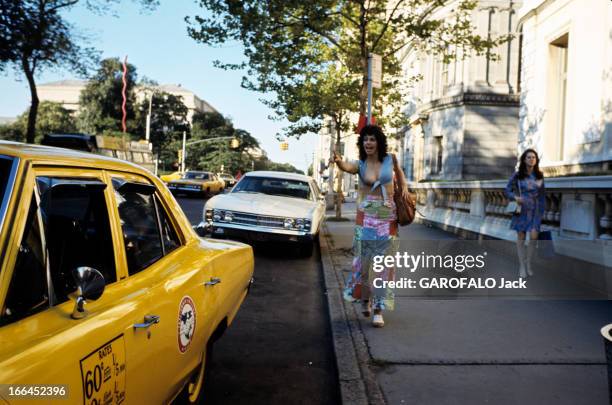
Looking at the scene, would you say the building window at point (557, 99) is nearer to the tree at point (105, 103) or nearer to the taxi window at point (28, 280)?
the taxi window at point (28, 280)

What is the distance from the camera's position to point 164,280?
2740mm

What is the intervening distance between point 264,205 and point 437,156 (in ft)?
75.1

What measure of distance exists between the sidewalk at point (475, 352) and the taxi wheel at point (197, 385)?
95cm

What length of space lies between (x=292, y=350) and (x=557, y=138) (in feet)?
40.0

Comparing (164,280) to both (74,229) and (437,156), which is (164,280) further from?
(437,156)

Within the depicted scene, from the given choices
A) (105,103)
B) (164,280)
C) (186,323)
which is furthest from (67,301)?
(105,103)

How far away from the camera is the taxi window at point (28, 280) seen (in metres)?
1.76

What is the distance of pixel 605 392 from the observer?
386 cm

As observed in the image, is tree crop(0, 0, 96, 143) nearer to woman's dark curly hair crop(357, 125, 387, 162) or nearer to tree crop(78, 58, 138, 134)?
woman's dark curly hair crop(357, 125, 387, 162)

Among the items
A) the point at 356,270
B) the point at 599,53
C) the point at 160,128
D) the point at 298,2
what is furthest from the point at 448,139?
the point at 160,128

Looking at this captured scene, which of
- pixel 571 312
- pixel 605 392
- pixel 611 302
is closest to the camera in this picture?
pixel 605 392

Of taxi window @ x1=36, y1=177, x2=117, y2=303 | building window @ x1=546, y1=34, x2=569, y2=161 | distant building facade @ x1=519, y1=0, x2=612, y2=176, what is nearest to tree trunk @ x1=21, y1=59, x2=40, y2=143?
distant building facade @ x1=519, y1=0, x2=612, y2=176

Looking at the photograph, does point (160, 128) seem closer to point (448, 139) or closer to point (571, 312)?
point (448, 139)

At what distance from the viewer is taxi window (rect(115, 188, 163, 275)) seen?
2.71 metres
